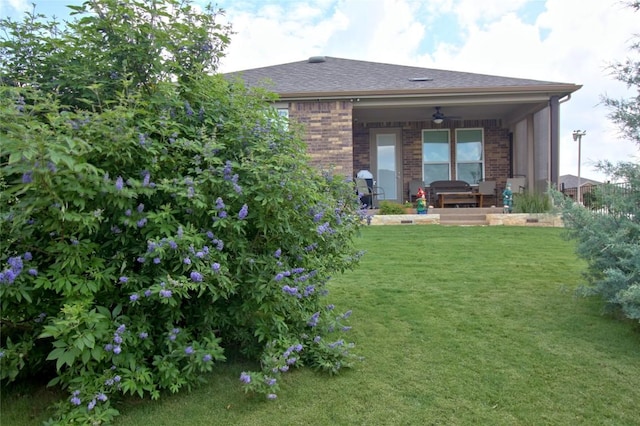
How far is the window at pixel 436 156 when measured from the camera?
12.4 m

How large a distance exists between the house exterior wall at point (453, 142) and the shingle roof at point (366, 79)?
4.89ft

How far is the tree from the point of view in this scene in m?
3.06

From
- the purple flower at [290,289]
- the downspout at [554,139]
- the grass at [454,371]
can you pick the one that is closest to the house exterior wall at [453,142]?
the downspout at [554,139]

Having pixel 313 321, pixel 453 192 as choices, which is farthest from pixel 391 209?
pixel 313 321

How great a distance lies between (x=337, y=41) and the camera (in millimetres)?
15438

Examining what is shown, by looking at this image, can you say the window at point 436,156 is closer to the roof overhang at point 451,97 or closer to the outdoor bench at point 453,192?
the outdoor bench at point 453,192

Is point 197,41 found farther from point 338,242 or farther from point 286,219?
point 338,242

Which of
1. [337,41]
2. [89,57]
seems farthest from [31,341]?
[337,41]

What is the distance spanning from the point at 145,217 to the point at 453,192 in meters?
10.5

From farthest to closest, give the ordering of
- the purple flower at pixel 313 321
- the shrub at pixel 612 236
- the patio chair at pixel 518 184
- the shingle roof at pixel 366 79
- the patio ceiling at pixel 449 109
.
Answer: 1. the patio chair at pixel 518 184
2. the patio ceiling at pixel 449 109
3. the shingle roof at pixel 366 79
4. the shrub at pixel 612 236
5. the purple flower at pixel 313 321

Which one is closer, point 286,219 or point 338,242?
point 286,219

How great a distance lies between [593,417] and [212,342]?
6.68 feet

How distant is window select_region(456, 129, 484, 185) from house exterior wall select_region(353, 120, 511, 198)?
0.47ft

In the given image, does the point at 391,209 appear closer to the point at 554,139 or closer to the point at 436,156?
the point at 436,156
